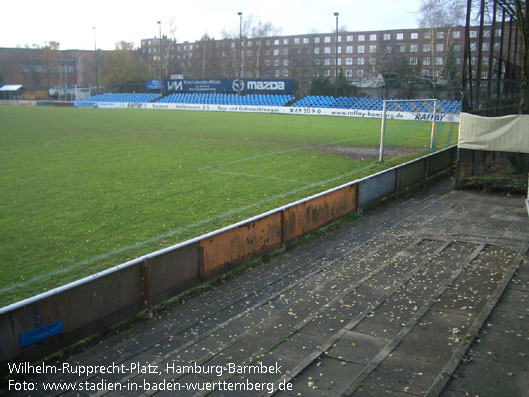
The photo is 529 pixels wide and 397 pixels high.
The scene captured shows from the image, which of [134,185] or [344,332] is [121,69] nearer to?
[134,185]

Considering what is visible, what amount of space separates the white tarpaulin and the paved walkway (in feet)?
16.1

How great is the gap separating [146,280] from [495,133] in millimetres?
10988

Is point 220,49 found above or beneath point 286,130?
above

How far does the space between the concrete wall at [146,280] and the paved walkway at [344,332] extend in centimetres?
26

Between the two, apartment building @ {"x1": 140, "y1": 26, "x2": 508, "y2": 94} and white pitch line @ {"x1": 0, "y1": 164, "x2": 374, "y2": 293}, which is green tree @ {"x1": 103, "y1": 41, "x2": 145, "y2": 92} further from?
white pitch line @ {"x1": 0, "y1": 164, "x2": 374, "y2": 293}

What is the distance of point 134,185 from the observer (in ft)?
46.3

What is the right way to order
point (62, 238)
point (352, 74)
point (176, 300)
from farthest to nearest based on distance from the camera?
1. point (352, 74)
2. point (62, 238)
3. point (176, 300)

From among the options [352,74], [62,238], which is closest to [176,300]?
[62,238]

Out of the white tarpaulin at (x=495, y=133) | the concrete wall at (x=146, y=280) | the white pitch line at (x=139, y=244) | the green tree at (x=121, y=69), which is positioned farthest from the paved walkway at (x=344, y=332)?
the green tree at (x=121, y=69)

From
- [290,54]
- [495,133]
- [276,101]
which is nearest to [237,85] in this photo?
[276,101]

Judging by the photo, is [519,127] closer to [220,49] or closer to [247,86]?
[247,86]

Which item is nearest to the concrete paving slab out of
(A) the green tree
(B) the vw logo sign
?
(B) the vw logo sign

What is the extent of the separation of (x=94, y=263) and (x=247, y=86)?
51.5m

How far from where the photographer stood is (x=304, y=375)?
492 cm
